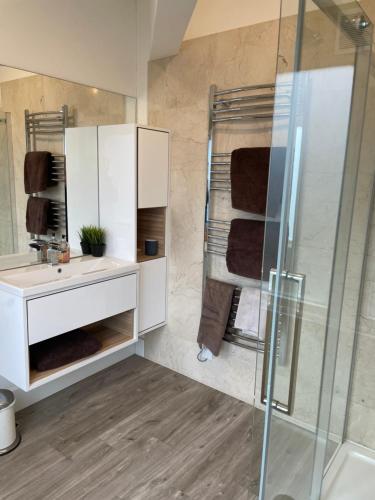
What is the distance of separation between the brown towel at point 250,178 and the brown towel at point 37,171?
1.12 m

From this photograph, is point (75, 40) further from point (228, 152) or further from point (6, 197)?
point (228, 152)

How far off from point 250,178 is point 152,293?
111cm

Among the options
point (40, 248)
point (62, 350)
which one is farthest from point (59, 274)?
point (62, 350)

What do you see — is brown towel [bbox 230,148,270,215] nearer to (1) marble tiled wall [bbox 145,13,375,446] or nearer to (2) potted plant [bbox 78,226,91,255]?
(1) marble tiled wall [bbox 145,13,375,446]

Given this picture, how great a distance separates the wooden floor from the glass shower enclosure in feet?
0.66

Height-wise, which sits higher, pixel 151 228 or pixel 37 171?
pixel 37 171

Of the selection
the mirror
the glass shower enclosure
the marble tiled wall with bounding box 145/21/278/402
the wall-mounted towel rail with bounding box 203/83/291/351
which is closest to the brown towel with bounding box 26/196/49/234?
the mirror

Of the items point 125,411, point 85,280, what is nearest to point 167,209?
point 85,280

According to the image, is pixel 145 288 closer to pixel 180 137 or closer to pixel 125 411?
pixel 125 411

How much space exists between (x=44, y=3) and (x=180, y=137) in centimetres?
107

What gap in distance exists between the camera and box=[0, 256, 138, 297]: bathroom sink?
6.41 ft

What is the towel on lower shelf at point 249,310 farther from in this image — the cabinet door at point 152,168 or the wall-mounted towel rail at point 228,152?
the cabinet door at point 152,168

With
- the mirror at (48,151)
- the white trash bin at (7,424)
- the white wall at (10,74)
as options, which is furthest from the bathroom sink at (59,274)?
the white wall at (10,74)

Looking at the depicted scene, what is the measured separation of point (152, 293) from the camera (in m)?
2.78
